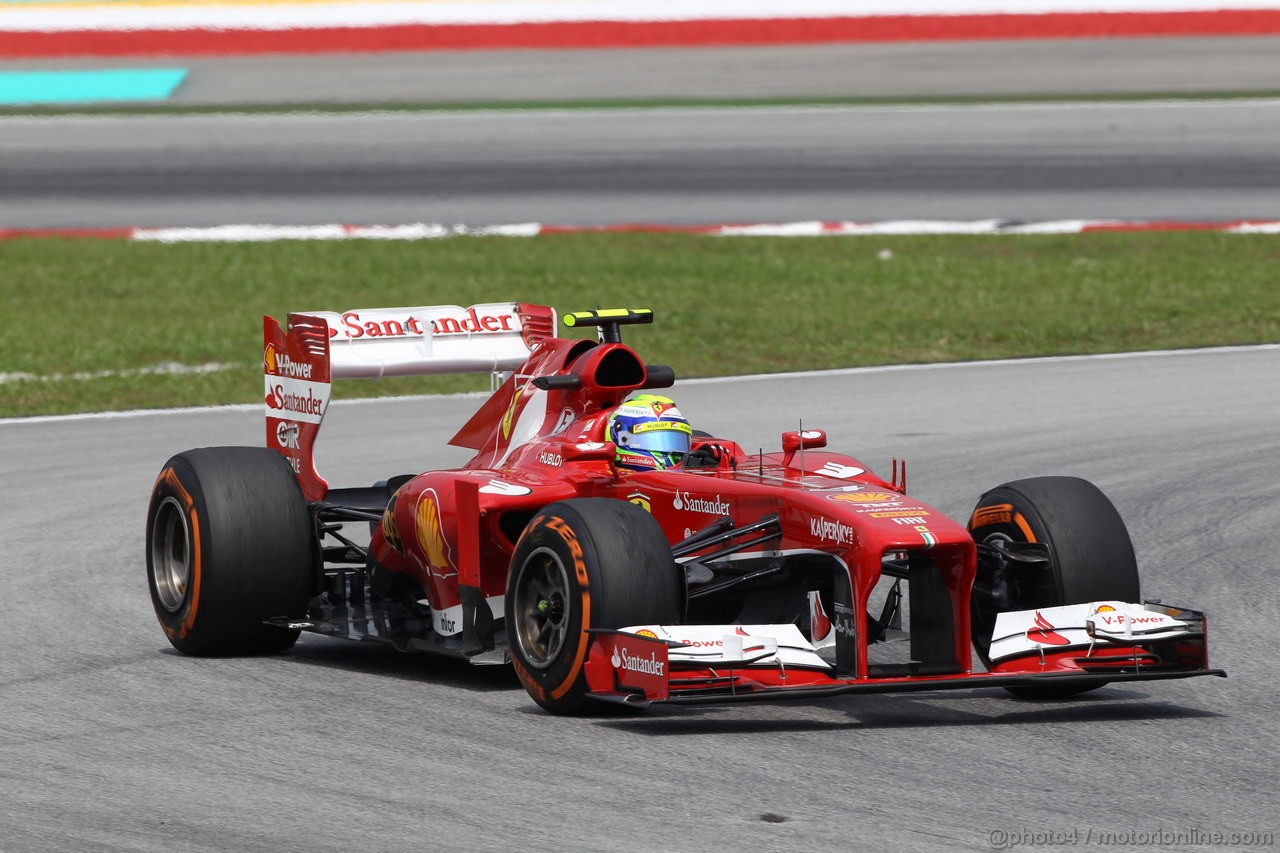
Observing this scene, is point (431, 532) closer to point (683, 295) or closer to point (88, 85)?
point (683, 295)

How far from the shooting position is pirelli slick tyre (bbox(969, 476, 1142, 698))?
7676 millimetres

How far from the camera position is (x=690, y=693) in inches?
276

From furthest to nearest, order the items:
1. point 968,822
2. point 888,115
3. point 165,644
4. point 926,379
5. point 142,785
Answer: point 888,115 < point 926,379 < point 165,644 < point 142,785 < point 968,822

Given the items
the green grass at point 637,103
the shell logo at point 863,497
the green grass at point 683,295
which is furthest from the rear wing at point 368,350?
the green grass at point 637,103

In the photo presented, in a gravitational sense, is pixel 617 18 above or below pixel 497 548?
above

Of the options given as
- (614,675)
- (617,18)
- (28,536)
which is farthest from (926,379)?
(617,18)

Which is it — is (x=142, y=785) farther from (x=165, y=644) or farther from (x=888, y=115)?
(x=888, y=115)

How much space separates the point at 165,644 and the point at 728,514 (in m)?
2.75

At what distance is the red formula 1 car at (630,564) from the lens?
7.15 metres

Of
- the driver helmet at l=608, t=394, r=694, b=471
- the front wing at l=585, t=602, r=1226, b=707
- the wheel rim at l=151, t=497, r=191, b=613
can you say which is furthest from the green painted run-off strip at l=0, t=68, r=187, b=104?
the front wing at l=585, t=602, r=1226, b=707

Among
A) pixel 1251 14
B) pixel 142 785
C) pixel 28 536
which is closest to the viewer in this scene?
pixel 142 785

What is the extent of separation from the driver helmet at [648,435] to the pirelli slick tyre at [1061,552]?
1282 mm

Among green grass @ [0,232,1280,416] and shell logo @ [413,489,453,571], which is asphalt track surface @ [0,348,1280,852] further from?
green grass @ [0,232,1280,416]

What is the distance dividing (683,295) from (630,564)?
1466 cm
